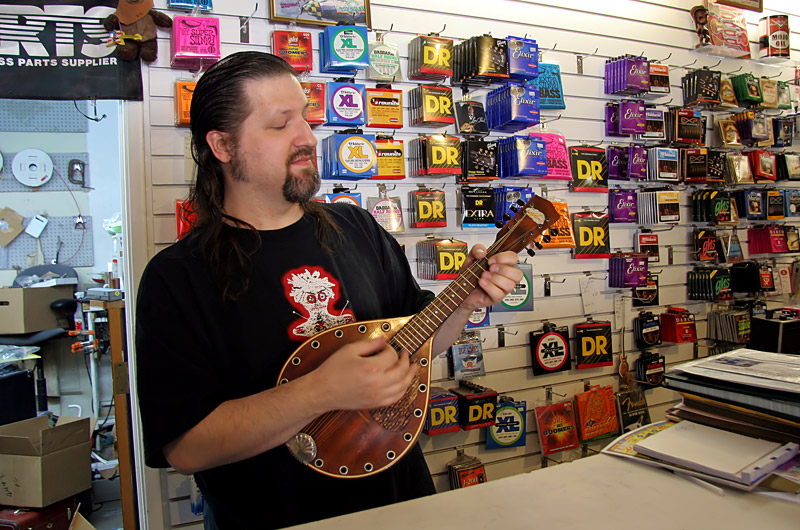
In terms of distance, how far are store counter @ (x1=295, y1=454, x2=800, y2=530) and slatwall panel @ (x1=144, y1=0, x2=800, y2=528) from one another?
196 cm

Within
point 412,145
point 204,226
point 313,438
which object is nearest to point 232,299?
point 204,226

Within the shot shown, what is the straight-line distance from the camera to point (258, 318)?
52.4 inches

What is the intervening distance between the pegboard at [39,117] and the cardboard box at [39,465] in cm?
357

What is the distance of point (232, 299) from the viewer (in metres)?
1.30

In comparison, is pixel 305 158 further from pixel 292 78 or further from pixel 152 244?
pixel 152 244

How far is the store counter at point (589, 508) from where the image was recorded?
92cm

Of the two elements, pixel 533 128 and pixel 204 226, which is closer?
pixel 204 226

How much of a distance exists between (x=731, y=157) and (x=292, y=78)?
3.64 meters

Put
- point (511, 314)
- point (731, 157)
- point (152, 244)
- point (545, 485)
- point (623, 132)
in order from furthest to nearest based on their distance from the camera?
point (731, 157)
point (623, 132)
point (511, 314)
point (152, 244)
point (545, 485)

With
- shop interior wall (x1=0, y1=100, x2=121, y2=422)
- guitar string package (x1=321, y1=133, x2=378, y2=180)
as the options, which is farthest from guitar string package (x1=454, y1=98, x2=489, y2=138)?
shop interior wall (x1=0, y1=100, x2=121, y2=422)

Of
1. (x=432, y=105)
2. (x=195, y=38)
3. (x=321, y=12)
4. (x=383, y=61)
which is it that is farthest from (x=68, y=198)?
(x=432, y=105)

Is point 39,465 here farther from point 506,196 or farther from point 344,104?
point 506,196

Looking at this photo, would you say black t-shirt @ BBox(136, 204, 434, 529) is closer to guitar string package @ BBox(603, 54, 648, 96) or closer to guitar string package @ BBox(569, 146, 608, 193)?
guitar string package @ BBox(569, 146, 608, 193)

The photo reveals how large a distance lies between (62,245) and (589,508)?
6.07 meters
